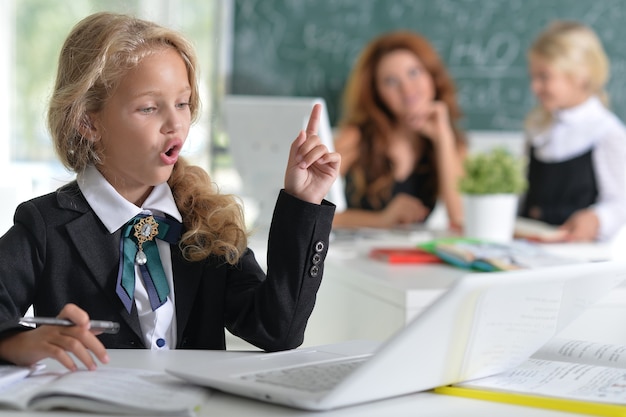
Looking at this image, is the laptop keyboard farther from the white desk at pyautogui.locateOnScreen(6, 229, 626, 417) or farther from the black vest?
the black vest

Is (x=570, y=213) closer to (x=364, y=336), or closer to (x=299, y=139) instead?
(x=364, y=336)

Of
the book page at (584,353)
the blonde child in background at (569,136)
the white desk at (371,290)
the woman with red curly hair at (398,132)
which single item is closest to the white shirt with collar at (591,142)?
the blonde child in background at (569,136)

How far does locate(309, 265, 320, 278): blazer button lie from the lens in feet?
4.48

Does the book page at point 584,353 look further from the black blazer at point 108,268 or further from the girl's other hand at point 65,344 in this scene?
the girl's other hand at point 65,344

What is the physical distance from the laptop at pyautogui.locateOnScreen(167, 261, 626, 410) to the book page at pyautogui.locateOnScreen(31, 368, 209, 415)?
27 millimetres

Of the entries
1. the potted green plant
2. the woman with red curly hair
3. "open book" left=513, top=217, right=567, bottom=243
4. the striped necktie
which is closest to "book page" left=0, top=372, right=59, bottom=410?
the striped necktie

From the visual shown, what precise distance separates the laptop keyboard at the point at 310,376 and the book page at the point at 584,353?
310mm

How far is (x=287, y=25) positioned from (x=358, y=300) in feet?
8.65

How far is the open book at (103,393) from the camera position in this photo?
0.97 metres

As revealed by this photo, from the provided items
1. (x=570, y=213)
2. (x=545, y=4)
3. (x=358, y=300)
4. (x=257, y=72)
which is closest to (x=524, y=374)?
(x=358, y=300)

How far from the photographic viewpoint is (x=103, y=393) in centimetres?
99

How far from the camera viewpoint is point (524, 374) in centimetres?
119

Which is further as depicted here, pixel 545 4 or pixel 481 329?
pixel 545 4

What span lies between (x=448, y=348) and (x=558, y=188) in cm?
333
